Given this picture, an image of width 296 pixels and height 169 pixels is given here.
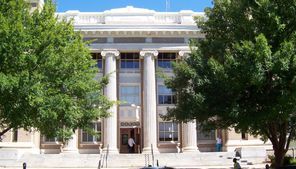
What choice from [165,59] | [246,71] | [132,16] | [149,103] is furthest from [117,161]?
[246,71]

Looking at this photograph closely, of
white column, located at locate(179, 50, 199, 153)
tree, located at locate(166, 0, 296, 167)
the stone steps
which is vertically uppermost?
tree, located at locate(166, 0, 296, 167)

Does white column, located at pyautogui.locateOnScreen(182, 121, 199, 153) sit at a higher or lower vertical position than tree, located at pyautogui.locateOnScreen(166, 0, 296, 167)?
lower

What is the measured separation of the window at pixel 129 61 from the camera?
47.3 meters

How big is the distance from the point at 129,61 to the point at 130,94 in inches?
129

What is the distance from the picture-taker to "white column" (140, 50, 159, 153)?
43.3m

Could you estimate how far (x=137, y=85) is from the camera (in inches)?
1858

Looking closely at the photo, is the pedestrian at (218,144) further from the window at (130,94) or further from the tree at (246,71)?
the tree at (246,71)

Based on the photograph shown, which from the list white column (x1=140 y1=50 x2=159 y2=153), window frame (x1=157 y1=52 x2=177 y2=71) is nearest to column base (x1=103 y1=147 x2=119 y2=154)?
white column (x1=140 y1=50 x2=159 y2=153)

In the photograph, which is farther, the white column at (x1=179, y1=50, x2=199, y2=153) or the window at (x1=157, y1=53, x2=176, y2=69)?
→ the window at (x1=157, y1=53, x2=176, y2=69)

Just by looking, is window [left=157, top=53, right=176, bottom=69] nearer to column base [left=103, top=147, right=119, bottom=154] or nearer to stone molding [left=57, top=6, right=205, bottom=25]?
stone molding [left=57, top=6, right=205, bottom=25]

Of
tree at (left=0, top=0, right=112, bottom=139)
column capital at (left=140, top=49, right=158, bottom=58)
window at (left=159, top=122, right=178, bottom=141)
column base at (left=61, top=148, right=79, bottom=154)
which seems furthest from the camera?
window at (left=159, top=122, right=178, bottom=141)

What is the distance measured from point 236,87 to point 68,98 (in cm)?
738

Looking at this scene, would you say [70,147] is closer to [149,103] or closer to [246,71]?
[149,103]

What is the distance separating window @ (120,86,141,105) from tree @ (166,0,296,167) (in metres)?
23.2
